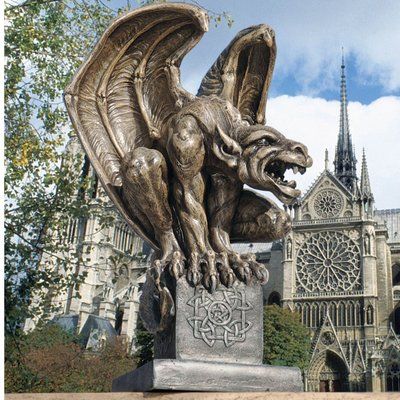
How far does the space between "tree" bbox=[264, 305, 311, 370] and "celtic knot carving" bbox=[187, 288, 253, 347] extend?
91.6 feet

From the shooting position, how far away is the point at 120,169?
3.51m

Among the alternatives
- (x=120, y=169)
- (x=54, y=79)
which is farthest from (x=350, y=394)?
(x=54, y=79)

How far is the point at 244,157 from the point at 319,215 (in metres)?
41.1

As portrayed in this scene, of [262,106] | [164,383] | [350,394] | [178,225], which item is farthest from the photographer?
[262,106]

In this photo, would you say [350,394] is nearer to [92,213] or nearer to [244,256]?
[244,256]

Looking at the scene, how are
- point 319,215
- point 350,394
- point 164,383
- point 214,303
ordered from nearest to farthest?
point 350,394, point 164,383, point 214,303, point 319,215

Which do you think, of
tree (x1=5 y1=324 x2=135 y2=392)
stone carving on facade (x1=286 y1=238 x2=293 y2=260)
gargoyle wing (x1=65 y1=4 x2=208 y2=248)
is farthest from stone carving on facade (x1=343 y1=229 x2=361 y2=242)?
gargoyle wing (x1=65 y1=4 x2=208 y2=248)

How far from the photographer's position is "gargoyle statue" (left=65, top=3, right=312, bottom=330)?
126 inches

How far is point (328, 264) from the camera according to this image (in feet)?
137

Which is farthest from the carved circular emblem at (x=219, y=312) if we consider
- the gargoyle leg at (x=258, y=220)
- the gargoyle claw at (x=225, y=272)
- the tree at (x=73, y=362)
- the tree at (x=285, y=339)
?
the tree at (x=285, y=339)

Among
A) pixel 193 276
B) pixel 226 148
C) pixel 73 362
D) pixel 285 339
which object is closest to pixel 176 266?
pixel 193 276

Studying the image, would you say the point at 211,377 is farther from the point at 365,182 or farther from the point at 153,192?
the point at 365,182

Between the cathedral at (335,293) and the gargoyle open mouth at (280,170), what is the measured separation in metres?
35.4

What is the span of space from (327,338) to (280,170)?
126 ft
